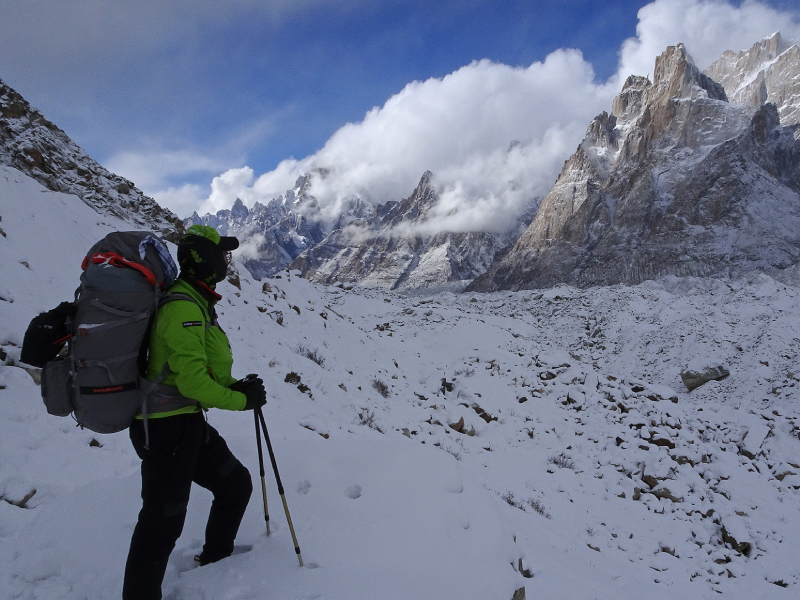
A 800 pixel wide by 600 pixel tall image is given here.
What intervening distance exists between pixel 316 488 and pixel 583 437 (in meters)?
8.45

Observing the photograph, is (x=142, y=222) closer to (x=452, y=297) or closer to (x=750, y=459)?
(x=750, y=459)

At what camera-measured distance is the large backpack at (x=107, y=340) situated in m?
2.40

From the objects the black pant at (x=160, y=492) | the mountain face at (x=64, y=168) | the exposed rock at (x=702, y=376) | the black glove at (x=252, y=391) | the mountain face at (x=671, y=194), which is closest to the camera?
the black pant at (x=160, y=492)

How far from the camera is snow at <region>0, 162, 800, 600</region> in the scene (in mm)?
3350

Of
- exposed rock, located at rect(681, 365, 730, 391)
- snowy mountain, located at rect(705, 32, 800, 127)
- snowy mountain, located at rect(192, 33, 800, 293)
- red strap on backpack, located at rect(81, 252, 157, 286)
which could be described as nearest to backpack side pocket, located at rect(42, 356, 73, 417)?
red strap on backpack, located at rect(81, 252, 157, 286)

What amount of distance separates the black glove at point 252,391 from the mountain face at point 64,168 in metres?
15.4

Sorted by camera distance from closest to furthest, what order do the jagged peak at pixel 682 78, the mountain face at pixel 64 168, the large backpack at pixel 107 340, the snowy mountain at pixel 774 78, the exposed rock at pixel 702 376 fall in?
the large backpack at pixel 107 340, the exposed rock at pixel 702 376, the mountain face at pixel 64 168, the jagged peak at pixel 682 78, the snowy mountain at pixel 774 78

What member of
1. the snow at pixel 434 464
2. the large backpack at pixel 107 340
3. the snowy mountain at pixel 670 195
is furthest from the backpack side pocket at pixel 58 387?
the snowy mountain at pixel 670 195

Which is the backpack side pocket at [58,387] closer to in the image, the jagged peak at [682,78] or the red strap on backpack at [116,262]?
the red strap on backpack at [116,262]

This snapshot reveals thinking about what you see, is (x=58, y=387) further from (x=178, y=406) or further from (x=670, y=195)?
(x=670, y=195)

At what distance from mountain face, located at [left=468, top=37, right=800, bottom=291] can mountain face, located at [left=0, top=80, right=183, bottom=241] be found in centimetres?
10421

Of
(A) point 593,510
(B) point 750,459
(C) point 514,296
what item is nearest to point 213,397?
(A) point 593,510

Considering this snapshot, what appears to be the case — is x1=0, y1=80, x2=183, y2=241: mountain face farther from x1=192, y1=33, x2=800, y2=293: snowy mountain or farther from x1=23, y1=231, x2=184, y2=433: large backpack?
x1=192, y1=33, x2=800, y2=293: snowy mountain

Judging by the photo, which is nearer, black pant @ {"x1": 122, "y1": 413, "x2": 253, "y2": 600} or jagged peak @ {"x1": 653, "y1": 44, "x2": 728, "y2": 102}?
black pant @ {"x1": 122, "y1": 413, "x2": 253, "y2": 600}
